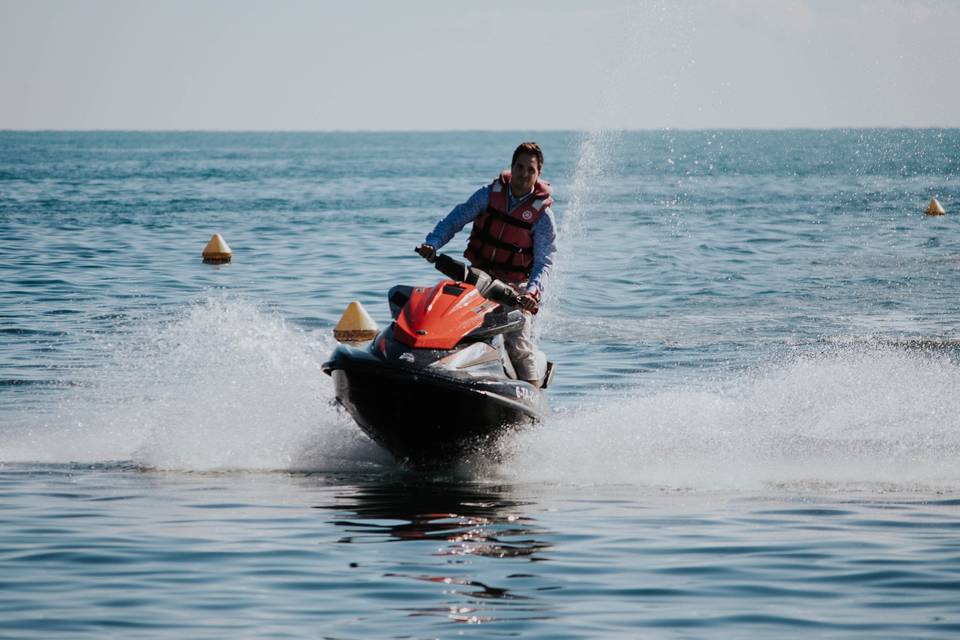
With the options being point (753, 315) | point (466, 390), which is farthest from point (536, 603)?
point (753, 315)

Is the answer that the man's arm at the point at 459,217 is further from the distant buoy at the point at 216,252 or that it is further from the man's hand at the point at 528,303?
the distant buoy at the point at 216,252

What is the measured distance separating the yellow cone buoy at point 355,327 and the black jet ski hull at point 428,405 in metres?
6.07

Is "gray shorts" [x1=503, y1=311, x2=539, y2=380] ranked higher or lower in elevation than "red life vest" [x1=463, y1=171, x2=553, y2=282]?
lower

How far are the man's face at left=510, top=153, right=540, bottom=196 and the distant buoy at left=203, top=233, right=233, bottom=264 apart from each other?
570 inches

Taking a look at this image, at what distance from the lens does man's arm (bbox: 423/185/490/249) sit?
9000mm

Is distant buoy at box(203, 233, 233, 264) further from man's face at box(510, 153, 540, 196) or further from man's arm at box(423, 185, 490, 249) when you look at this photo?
man's face at box(510, 153, 540, 196)

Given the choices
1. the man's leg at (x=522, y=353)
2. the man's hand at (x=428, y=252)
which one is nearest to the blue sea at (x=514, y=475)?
the man's leg at (x=522, y=353)

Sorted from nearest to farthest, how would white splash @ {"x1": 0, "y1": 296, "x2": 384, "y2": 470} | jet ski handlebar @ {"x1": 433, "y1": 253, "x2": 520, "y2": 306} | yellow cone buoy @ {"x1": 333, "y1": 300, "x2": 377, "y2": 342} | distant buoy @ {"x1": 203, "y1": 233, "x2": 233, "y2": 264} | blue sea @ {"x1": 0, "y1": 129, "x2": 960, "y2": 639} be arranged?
1. blue sea @ {"x1": 0, "y1": 129, "x2": 960, "y2": 639}
2. jet ski handlebar @ {"x1": 433, "y1": 253, "x2": 520, "y2": 306}
3. white splash @ {"x1": 0, "y1": 296, "x2": 384, "y2": 470}
4. yellow cone buoy @ {"x1": 333, "y1": 300, "x2": 377, "y2": 342}
5. distant buoy @ {"x1": 203, "y1": 233, "x2": 233, "y2": 264}

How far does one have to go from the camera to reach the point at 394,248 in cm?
2602

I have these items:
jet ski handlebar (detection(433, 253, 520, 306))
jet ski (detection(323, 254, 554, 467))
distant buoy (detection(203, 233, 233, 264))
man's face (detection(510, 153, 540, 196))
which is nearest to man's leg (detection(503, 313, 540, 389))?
jet ski (detection(323, 254, 554, 467))

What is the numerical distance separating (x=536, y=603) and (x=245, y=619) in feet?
4.06

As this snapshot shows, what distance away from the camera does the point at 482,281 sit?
8.36 meters

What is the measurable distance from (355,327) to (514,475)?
6.07m

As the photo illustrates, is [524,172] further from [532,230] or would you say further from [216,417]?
[216,417]
